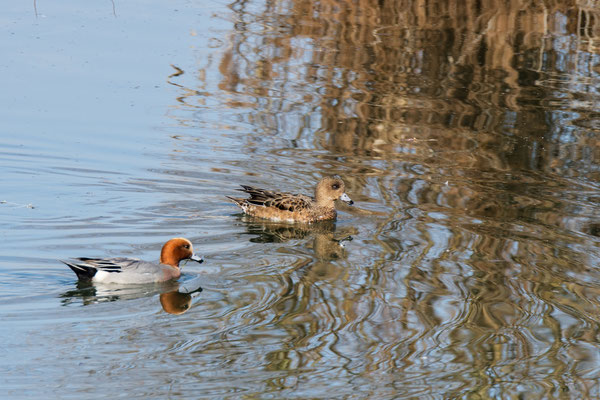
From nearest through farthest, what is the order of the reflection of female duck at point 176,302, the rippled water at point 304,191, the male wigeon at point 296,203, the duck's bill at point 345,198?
the rippled water at point 304,191, the reflection of female duck at point 176,302, the male wigeon at point 296,203, the duck's bill at point 345,198

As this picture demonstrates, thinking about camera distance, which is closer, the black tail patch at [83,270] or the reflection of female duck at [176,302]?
the reflection of female duck at [176,302]

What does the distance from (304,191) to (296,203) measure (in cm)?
72

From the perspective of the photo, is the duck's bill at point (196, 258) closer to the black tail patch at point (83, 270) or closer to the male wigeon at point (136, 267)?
the male wigeon at point (136, 267)

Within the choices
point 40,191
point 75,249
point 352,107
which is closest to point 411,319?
point 75,249

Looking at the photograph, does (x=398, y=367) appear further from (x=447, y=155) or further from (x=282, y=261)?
(x=447, y=155)

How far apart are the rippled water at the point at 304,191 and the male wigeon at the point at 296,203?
133mm

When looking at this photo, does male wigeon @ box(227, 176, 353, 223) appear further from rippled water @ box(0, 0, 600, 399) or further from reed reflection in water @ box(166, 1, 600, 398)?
reed reflection in water @ box(166, 1, 600, 398)

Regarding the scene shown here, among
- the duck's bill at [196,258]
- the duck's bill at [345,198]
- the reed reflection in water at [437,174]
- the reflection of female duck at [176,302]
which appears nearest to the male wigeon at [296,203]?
the duck's bill at [345,198]

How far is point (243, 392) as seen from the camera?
569cm

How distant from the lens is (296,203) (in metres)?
9.68

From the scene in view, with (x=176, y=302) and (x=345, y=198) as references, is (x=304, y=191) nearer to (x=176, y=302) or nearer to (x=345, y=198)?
(x=345, y=198)

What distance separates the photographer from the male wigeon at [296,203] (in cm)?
955

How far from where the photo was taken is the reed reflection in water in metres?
6.36

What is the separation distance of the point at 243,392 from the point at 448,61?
11.1 metres
